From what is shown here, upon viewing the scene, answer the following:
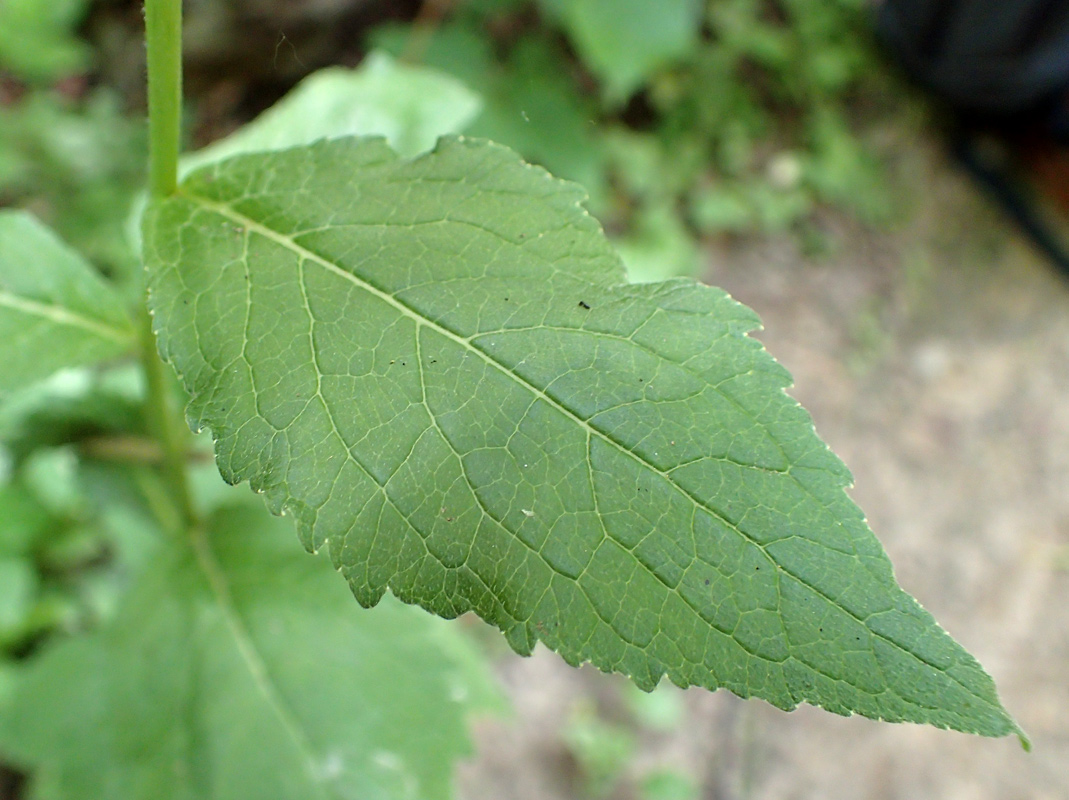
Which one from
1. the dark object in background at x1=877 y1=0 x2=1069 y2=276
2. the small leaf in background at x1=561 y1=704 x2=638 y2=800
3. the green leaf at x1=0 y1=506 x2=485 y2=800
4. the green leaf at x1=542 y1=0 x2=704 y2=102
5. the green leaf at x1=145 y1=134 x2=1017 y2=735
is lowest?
the small leaf in background at x1=561 y1=704 x2=638 y2=800

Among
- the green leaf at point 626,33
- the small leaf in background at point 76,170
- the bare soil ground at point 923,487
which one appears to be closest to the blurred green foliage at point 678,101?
the green leaf at point 626,33

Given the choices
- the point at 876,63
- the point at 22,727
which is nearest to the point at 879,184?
the point at 876,63

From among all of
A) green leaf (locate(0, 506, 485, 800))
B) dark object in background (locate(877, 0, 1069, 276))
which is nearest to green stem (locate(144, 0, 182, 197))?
green leaf (locate(0, 506, 485, 800))

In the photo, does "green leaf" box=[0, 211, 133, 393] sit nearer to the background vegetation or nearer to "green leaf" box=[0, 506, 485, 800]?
"green leaf" box=[0, 506, 485, 800]

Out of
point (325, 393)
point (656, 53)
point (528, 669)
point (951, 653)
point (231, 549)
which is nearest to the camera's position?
point (951, 653)

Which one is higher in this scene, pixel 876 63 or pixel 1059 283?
pixel 876 63

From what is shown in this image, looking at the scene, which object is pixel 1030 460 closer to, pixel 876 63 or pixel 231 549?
pixel 876 63

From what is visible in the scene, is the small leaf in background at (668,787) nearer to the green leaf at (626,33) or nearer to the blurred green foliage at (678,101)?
the blurred green foliage at (678,101)
